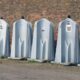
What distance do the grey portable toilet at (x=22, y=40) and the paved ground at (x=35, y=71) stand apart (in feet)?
1.68

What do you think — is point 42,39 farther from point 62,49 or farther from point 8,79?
point 8,79

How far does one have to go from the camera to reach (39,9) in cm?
1503

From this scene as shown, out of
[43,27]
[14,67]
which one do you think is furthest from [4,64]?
[43,27]

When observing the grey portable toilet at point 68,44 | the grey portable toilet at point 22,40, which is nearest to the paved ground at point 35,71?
the grey portable toilet at point 68,44

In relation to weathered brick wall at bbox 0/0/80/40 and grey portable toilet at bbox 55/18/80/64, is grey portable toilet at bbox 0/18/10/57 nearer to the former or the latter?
weathered brick wall at bbox 0/0/80/40

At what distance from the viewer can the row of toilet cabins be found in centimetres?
1277

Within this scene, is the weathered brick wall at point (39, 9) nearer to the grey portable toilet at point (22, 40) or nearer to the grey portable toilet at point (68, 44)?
the grey portable toilet at point (22, 40)

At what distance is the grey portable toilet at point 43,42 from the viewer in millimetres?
13195

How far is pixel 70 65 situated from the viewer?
12.6 m

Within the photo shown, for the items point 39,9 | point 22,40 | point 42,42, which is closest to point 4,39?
point 22,40

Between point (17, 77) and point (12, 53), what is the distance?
3.28m

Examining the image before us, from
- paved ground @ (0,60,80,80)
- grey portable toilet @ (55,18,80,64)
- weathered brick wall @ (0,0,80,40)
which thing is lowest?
paved ground @ (0,60,80,80)

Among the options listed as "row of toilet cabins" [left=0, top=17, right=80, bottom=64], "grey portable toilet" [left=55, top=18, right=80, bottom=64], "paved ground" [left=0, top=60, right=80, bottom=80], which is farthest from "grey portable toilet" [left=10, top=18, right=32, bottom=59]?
"grey portable toilet" [left=55, top=18, right=80, bottom=64]

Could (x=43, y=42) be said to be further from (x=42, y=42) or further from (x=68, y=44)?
(x=68, y=44)
